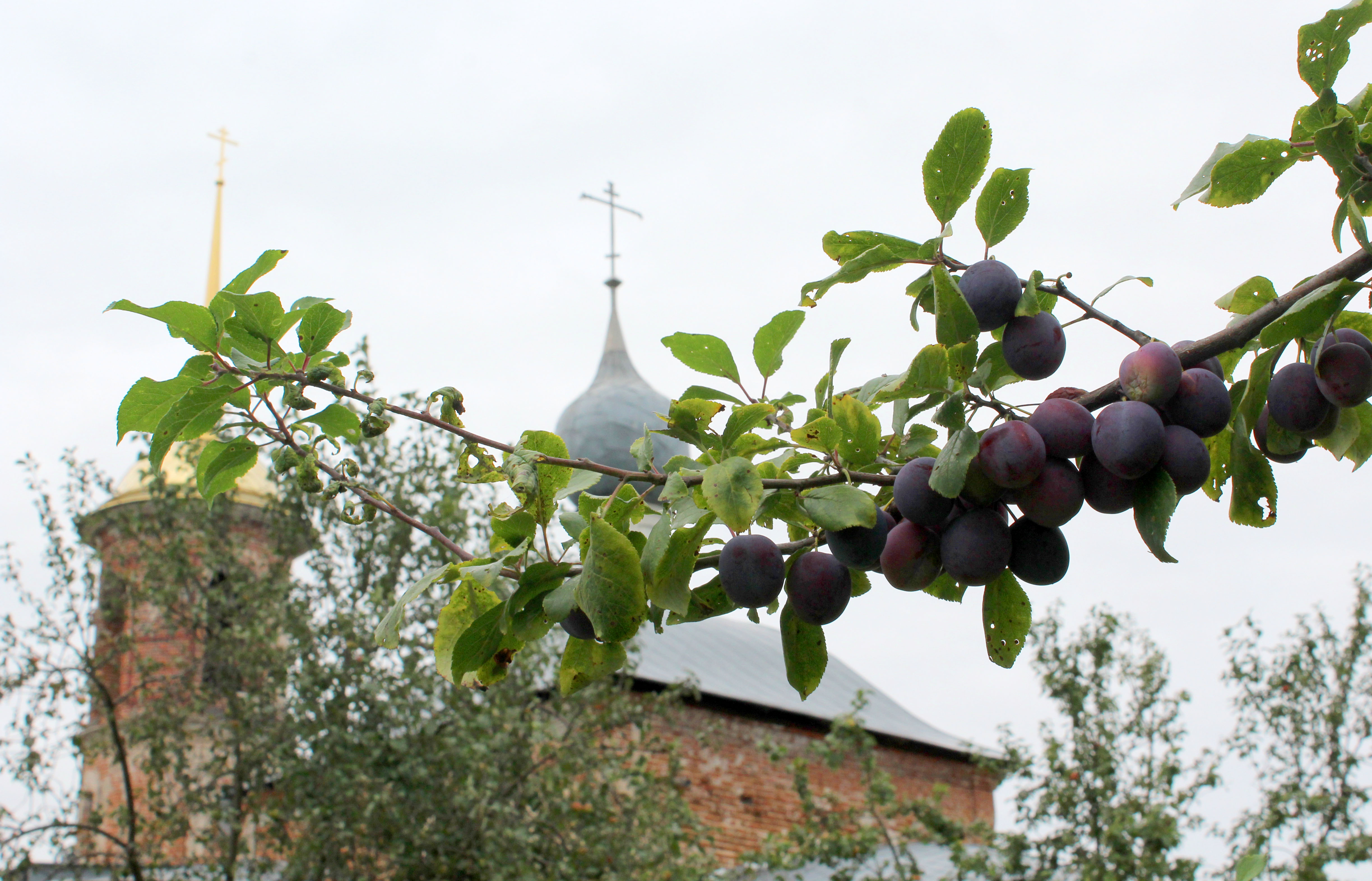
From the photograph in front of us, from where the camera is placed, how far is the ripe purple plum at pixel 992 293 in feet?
3.37

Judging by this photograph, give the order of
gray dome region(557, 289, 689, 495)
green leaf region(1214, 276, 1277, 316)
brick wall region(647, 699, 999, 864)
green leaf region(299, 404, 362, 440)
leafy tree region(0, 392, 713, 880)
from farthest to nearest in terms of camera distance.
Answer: gray dome region(557, 289, 689, 495) < brick wall region(647, 699, 999, 864) < leafy tree region(0, 392, 713, 880) < green leaf region(299, 404, 362, 440) < green leaf region(1214, 276, 1277, 316)

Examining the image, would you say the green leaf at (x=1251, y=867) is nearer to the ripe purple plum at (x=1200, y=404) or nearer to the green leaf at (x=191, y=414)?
the ripe purple plum at (x=1200, y=404)

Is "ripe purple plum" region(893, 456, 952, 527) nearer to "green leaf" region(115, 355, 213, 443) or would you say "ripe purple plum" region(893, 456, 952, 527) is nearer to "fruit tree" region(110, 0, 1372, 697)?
"fruit tree" region(110, 0, 1372, 697)

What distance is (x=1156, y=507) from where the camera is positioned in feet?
3.10

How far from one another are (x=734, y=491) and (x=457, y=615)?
423 mm

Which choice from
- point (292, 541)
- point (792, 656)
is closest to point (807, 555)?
point (792, 656)

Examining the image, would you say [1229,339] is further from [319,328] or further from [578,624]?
[319,328]

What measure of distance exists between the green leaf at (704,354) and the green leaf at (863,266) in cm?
12

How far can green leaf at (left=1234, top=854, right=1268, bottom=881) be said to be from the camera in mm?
1598

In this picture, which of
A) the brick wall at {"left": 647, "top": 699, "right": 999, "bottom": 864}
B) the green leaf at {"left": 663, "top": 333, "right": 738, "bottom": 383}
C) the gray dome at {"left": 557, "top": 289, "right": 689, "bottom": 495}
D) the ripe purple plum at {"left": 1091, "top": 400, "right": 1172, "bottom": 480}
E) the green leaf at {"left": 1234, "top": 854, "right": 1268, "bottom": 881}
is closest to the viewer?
the ripe purple plum at {"left": 1091, "top": 400, "right": 1172, "bottom": 480}

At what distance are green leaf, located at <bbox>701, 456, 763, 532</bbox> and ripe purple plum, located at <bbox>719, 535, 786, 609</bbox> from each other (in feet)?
0.14

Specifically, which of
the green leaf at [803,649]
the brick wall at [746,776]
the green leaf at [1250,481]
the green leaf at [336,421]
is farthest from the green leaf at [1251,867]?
the brick wall at [746,776]

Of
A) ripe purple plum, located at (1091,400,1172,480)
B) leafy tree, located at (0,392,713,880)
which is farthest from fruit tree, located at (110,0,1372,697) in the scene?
leafy tree, located at (0,392,713,880)

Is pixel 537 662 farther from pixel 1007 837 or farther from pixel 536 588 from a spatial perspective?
pixel 536 588
